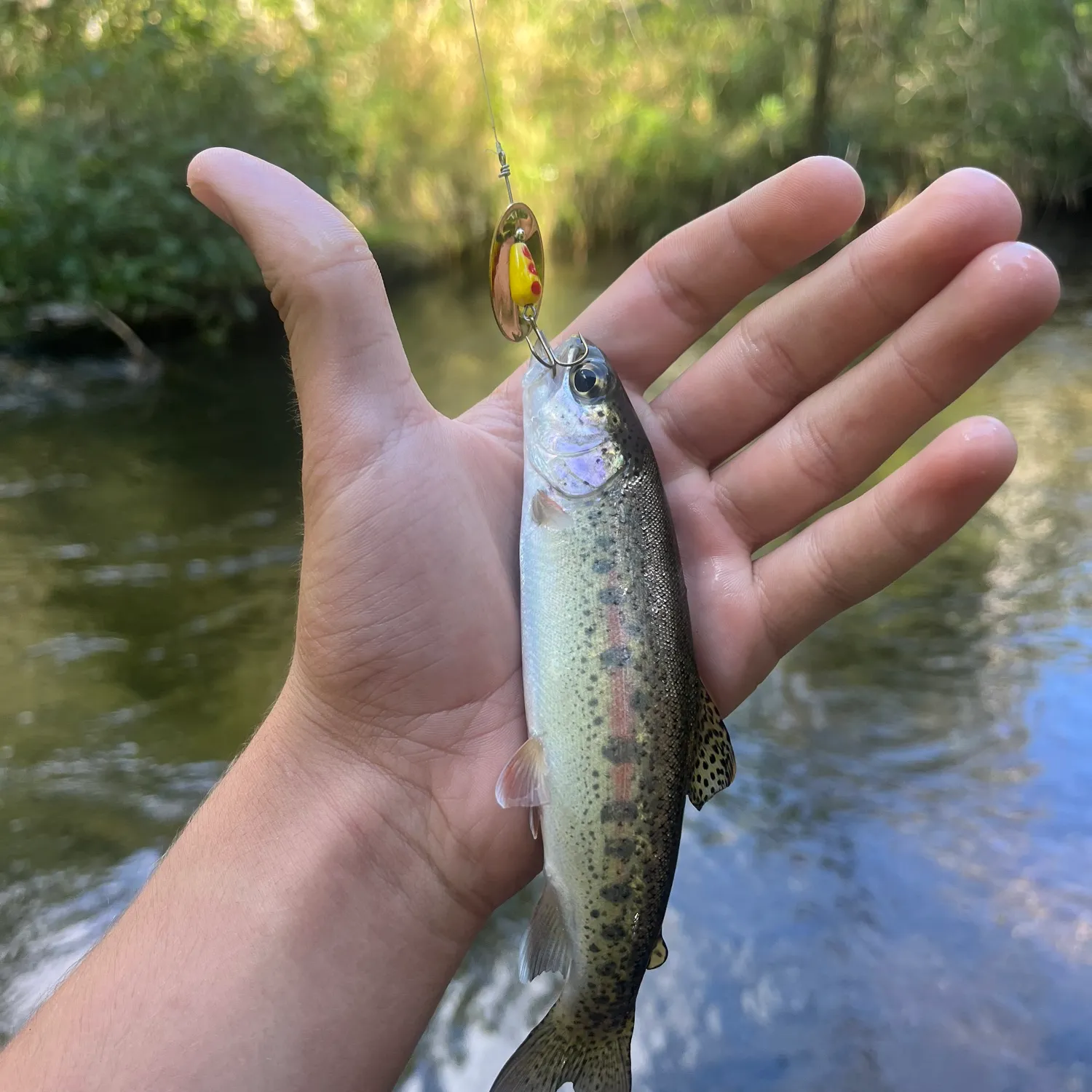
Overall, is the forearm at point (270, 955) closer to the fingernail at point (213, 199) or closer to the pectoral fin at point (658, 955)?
the pectoral fin at point (658, 955)

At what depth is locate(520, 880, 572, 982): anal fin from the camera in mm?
2055

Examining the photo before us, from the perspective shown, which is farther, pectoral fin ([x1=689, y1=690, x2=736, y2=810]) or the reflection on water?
the reflection on water

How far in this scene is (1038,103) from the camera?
14961 millimetres

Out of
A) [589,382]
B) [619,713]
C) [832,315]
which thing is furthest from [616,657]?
[832,315]

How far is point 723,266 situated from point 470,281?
12879mm

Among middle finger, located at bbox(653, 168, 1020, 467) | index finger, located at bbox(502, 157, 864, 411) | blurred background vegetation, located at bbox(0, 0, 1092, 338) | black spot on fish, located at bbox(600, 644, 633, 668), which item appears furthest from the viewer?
blurred background vegetation, located at bbox(0, 0, 1092, 338)

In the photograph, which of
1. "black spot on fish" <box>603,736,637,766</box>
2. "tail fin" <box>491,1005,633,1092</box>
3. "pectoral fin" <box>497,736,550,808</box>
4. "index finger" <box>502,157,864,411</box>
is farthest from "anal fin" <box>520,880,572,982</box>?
"index finger" <box>502,157,864,411</box>

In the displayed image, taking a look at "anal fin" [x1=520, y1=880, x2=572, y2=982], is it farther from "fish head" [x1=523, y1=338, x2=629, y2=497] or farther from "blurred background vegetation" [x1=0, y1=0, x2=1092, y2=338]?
"blurred background vegetation" [x1=0, y1=0, x2=1092, y2=338]

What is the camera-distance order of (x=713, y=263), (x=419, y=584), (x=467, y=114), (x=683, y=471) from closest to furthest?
(x=419, y=584), (x=713, y=263), (x=683, y=471), (x=467, y=114)

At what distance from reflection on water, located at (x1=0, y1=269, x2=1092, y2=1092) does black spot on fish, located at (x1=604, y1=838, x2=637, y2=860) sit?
4.97 ft

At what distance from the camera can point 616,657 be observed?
6.95ft

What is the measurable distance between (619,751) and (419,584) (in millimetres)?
640

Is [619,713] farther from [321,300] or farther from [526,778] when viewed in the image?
[321,300]

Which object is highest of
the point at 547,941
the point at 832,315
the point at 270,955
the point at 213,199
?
the point at 213,199
